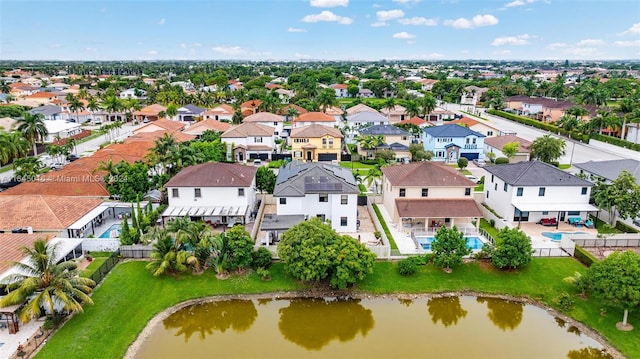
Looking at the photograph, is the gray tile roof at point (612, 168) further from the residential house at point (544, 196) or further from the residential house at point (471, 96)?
the residential house at point (471, 96)

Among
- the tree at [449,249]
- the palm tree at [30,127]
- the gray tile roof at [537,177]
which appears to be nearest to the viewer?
the tree at [449,249]

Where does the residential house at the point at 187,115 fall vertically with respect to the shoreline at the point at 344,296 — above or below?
above

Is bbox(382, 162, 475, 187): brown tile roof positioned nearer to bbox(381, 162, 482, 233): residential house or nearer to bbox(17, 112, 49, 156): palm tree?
bbox(381, 162, 482, 233): residential house

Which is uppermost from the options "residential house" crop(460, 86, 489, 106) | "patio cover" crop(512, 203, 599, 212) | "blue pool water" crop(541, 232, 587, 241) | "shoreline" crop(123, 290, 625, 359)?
"residential house" crop(460, 86, 489, 106)

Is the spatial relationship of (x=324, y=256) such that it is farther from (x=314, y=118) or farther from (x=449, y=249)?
(x=314, y=118)

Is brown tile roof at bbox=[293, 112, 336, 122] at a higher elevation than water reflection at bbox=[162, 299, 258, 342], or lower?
higher

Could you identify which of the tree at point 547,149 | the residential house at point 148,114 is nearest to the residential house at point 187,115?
the residential house at point 148,114

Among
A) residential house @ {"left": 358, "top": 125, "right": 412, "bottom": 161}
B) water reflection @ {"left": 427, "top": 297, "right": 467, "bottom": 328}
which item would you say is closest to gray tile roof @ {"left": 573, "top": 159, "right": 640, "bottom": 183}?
residential house @ {"left": 358, "top": 125, "right": 412, "bottom": 161}
